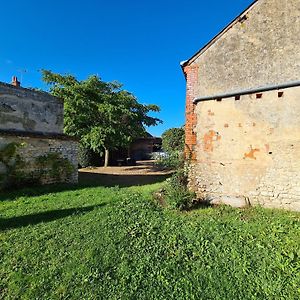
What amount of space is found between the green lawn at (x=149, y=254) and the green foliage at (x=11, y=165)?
3424 millimetres

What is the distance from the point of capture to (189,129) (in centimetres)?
730

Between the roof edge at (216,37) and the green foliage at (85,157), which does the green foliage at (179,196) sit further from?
the green foliage at (85,157)

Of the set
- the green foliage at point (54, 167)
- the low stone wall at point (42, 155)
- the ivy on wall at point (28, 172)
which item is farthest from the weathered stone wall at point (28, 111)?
the green foliage at point (54, 167)

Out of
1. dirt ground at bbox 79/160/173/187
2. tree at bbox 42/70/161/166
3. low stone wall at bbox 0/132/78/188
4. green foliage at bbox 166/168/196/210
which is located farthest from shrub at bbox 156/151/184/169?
tree at bbox 42/70/161/166

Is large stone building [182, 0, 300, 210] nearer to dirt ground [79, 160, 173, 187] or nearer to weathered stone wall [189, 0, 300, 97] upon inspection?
weathered stone wall [189, 0, 300, 97]

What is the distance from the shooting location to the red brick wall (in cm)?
724

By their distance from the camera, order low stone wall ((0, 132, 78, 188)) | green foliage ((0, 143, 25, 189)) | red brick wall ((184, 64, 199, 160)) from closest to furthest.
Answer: red brick wall ((184, 64, 199, 160)) < green foliage ((0, 143, 25, 189)) < low stone wall ((0, 132, 78, 188))

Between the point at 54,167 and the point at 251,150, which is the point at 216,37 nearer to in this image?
the point at 251,150

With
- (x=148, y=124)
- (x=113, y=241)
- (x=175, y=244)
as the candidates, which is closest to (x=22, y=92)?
(x=113, y=241)

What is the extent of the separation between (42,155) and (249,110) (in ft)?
29.3

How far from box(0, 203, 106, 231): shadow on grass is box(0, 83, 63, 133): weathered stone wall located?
18.0 ft

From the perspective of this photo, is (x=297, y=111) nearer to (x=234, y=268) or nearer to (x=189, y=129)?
(x=189, y=129)

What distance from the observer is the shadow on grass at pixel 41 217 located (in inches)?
206

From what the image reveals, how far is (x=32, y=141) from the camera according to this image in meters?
9.84
